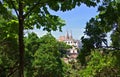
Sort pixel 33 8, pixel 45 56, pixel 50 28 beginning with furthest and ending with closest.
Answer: pixel 45 56
pixel 50 28
pixel 33 8

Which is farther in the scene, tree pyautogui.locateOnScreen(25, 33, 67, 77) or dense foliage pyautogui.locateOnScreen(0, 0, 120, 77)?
tree pyautogui.locateOnScreen(25, 33, 67, 77)

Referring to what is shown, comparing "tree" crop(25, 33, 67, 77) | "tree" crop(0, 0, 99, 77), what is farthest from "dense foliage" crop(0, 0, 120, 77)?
"tree" crop(25, 33, 67, 77)

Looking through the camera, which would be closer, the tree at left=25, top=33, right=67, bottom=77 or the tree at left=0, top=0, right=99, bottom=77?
the tree at left=0, top=0, right=99, bottom=77

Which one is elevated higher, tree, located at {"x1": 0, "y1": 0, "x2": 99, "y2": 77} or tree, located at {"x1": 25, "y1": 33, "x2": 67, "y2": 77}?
tree, located at {"x1": 25, "y1": 33, "x2": 67, "y2": 77}

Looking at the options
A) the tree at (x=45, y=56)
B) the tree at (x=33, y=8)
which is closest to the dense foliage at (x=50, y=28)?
the tree at (x=33, y=8)

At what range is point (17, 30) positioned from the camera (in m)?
9.55

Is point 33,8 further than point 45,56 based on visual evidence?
No

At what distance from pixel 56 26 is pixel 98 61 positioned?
137ft

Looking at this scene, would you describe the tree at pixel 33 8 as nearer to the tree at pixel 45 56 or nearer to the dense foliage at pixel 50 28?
the dense foliage at pixel 50 28

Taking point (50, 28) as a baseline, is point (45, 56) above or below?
above

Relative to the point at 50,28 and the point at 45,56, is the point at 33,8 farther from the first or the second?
the point at 45,56

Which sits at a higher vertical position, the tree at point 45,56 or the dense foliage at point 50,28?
the tree at point 45,56

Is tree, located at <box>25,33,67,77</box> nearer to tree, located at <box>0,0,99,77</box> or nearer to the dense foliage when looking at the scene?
the dense foliage

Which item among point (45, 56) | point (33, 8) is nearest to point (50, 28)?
point (33, 8)
